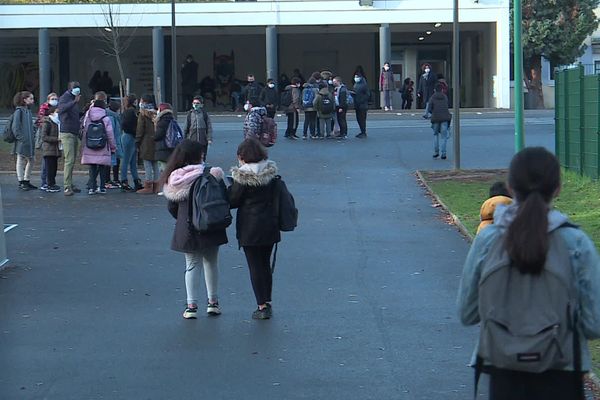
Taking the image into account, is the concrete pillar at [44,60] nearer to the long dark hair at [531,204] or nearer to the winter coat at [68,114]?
the winter coat at [68,114]

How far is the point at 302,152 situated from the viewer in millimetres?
25266

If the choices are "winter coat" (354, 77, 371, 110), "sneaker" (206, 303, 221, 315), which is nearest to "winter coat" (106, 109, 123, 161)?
"sneaker" (206, 303, 221, 315)

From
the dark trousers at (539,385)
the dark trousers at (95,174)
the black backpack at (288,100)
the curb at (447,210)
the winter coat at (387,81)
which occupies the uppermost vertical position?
the winter coat at (387,81)

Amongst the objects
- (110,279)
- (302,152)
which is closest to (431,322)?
(110,279)

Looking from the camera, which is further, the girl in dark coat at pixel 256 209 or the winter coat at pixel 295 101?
the winter coat at pixel 295 101

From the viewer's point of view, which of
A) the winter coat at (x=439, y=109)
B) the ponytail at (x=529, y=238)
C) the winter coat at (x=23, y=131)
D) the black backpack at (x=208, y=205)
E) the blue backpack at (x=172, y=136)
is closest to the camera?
the ponytail at (x=529, y=238)

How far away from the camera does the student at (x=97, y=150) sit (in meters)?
18.5

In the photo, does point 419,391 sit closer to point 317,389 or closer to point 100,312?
point 317,389

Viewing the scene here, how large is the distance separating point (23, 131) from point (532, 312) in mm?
15717

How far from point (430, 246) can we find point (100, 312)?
15.8ft

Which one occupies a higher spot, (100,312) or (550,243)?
(550,243)

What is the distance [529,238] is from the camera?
4.11 metres

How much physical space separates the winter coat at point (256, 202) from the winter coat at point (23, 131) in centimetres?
1013

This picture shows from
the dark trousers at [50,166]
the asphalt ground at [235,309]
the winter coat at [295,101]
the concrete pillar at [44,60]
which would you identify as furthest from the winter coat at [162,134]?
the concrete pillar at [44,60]
